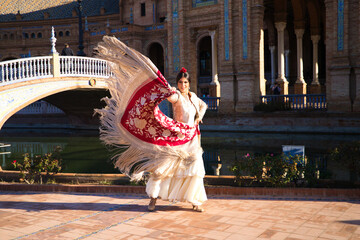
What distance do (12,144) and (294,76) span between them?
74.2ft

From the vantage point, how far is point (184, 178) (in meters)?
5.43

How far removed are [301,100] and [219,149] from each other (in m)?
7.82

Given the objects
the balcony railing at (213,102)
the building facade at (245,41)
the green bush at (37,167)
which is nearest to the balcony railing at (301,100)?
the building facade at (245,41)

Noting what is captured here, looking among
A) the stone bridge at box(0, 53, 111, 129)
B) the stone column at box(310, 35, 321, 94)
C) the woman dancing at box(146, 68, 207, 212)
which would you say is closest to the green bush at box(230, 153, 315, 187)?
the woman dancing at box(146, 68, 207, 212)

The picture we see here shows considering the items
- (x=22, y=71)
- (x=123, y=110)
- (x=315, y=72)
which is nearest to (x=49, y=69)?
(x=22, y=71)

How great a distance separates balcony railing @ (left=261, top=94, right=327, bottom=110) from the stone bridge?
9201 mm

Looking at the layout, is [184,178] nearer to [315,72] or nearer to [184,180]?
[184,180]

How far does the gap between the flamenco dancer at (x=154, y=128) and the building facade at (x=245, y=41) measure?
1589cm

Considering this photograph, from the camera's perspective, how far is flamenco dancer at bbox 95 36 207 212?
5.37 metres

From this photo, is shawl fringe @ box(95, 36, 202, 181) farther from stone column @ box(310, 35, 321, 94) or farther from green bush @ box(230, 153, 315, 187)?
stone column @ box(310, 35, 321, 94)

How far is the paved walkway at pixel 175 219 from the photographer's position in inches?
172

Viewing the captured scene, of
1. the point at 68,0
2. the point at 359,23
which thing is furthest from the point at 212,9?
the point at 68,0

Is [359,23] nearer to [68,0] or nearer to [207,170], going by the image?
[207,170]

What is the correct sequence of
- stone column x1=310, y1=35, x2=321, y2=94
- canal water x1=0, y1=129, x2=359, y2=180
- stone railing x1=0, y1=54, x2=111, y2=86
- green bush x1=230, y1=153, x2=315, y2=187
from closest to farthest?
1. green bush x1=230, y1=153, x2=315, y2=187
2. canal water x1=0, y1=129, x2=359, y2=180
3. stone railing x1=0, y1=54, x2=111, y2=86
4. stone column x1=310, y1=35, x2=321, y2=94
